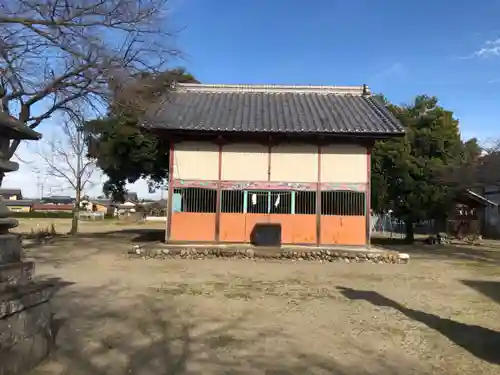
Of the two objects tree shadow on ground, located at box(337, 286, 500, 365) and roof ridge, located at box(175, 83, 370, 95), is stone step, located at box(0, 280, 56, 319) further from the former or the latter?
roof ridge, located at box(175, 83, 370, 95)

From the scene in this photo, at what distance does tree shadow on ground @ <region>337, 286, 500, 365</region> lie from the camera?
18.3 ft

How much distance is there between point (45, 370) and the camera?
4.71 metres

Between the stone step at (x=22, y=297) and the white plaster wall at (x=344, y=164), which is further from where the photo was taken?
the white plaster wall at (x=344, y=164)

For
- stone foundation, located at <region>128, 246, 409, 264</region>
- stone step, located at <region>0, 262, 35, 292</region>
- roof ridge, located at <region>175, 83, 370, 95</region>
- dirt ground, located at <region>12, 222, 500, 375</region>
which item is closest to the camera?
stone step, located at <region>0, 262, 35, 292</region>

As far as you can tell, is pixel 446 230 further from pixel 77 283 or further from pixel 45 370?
pixel 45 370

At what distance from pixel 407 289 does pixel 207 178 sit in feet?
25.9

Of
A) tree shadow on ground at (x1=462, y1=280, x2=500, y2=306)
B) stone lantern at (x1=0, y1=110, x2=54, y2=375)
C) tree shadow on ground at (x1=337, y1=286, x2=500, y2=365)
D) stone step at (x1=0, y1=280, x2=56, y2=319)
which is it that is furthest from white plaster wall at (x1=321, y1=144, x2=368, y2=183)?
stone step at (x1=0, y1=280, x2=56, y2=319)

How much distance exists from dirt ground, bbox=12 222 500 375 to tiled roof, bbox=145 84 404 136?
5049 mm

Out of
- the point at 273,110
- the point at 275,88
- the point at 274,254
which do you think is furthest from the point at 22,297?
the point at 275,88

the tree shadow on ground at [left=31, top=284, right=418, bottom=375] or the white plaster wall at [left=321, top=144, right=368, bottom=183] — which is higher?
the white plaster wall at [left=321, top=144, right=368, bottom=183]

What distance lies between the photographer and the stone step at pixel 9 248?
4852mm

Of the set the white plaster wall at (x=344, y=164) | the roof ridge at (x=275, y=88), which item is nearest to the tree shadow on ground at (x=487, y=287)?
the white plaster wall at (x=344, y=164)

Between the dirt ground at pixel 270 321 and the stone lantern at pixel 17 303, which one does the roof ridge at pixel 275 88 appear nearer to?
the dirt ground at pixel 270 321

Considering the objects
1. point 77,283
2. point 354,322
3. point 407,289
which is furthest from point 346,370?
point 77,283
